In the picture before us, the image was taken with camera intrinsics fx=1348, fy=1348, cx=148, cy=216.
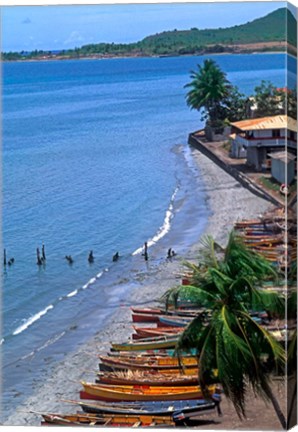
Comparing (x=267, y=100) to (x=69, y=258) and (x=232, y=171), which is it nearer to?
(x=232, y=171)

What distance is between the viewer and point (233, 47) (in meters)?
14.0

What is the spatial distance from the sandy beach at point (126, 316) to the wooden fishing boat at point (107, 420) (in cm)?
17

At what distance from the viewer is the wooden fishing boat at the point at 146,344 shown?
14.0 meters

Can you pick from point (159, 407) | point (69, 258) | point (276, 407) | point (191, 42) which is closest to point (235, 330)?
point (276, 407)

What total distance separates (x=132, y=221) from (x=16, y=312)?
70.6 inches

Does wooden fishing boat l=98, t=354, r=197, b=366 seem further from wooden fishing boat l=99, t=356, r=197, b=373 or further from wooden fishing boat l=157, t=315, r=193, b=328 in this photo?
wooden fishing boat l=157, t=315, r=193, b=328

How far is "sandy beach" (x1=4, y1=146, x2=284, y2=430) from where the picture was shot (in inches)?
548

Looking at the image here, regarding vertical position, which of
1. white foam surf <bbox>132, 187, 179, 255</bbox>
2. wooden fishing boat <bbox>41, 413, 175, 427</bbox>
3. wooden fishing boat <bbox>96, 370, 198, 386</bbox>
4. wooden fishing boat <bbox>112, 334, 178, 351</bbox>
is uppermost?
white foam surf <bbox>132, 187, 179, 255</bbox>

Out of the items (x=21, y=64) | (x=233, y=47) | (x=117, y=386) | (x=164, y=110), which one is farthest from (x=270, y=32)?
(x=117, y=386)

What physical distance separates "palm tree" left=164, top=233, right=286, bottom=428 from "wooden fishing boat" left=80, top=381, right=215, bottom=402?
485mm

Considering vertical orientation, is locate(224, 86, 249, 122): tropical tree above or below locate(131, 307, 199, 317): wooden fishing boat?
above

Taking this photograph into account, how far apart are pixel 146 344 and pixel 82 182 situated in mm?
1875

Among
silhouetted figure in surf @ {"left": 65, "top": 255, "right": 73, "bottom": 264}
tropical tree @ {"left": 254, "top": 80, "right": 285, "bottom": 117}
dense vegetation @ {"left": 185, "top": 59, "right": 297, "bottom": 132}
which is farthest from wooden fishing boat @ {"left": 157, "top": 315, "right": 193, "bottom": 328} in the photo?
tropical tree @ {"left": 254, "top": 80, "right": 285, "bottom": 117}

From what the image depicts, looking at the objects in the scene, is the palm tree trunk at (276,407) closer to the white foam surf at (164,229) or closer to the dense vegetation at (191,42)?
the white foam surf at (164,229)
